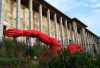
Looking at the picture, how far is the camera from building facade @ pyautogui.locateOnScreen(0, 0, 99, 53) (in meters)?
23.3

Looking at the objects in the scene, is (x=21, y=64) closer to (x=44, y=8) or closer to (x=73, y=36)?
(x=44, y=8)

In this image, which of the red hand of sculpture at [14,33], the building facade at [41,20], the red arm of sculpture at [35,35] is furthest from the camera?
the building facade at [41,20]

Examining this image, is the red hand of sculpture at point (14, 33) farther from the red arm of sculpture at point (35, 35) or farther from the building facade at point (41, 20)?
the building facade at point (41, 20)

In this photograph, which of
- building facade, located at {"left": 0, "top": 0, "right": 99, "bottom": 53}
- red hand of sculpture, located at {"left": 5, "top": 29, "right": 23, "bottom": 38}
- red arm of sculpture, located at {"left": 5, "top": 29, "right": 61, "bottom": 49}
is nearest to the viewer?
red arm of sculpture, located at {"left": 5, "top": 29, "right": 61, "bottom": 49}

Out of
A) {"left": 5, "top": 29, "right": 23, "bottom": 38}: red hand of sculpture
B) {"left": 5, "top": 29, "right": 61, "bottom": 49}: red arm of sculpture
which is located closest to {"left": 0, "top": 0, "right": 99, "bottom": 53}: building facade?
{"left": 5, "top": 29, "right": 61, "bottom": 49}: red arm of sculpture

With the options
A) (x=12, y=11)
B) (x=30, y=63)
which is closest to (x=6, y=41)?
(x=30, y=63)

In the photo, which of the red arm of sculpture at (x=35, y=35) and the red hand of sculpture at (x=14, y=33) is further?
the red hand of sculpture at (x=14, y=33)

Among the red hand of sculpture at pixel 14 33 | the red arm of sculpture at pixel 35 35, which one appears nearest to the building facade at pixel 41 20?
the red arm of sculpture at pixel 35 35

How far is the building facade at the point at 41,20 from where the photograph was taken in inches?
918

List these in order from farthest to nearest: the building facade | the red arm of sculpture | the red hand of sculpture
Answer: the building facade → the red hand of sculpture → the red arm of sculpture

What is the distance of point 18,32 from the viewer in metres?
18.9

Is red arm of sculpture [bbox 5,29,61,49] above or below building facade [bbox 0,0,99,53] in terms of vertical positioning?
below

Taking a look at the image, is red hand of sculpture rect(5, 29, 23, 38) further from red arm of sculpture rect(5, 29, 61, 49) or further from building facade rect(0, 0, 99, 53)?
building facade rect(0, 0, 99, 53)

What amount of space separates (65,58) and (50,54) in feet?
5.16
